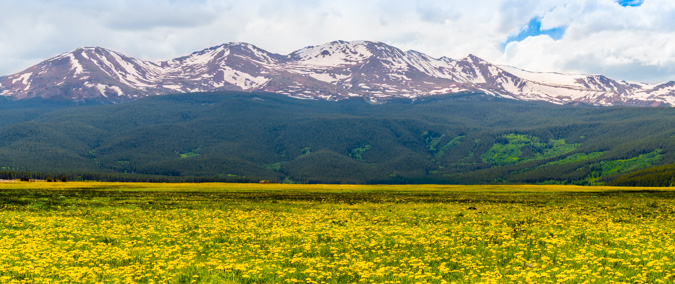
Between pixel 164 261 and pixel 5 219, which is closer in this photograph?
pixel 164 261

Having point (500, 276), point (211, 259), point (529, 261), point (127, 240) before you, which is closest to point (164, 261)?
point (211, 259)

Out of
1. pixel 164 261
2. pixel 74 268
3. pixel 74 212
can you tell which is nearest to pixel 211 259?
pixel 164 261

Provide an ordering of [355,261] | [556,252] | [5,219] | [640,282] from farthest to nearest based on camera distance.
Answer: [5,219]
[556,252]
[355,261]
[640,282]

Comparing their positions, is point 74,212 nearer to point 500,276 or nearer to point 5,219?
point 5,219

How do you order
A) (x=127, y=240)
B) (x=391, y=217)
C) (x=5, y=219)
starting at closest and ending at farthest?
(x=127, y=240) < (x=5, y=219) < (x=391, y=217)

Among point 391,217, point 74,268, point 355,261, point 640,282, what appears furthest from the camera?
point 391,217

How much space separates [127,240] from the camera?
25.7m

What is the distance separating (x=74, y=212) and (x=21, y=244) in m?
17.6

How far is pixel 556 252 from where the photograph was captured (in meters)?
22.3

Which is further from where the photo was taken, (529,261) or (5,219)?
(5,219)

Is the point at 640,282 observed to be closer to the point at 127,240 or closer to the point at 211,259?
the point at 211,259

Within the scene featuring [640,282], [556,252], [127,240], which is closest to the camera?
[640,282]

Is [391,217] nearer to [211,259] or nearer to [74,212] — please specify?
[211,259]

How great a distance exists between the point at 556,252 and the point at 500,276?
626 centimetres
